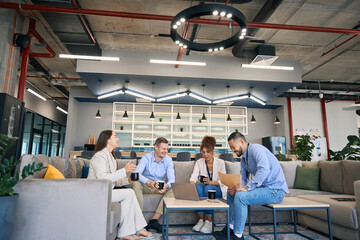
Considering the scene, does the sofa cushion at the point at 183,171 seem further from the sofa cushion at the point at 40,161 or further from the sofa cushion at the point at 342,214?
the sofa cushion at the point at 40,161

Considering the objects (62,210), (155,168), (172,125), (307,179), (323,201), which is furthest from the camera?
(172,125)

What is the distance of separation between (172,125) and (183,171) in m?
6.05

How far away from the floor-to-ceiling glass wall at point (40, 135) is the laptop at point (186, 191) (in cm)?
924

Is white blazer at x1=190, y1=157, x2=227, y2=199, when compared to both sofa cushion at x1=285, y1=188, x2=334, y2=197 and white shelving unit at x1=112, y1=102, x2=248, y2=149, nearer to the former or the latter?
sofa cushion at x1=285, y1=188, x2=334, y2=197

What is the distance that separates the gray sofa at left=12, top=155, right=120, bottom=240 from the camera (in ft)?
5.80

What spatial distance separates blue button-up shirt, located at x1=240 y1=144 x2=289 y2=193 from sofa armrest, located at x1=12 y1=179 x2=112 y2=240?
4.78 ft

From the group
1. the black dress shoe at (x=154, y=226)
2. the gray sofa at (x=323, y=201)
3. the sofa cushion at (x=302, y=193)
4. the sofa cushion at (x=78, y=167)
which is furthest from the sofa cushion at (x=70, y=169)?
the sofa cushion at (x=302, y=193)

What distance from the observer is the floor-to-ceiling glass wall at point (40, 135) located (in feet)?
32.6

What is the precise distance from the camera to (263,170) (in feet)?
8.14

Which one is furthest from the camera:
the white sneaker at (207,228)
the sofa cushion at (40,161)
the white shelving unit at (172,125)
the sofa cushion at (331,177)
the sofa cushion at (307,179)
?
the white shelving unit at (172,125)

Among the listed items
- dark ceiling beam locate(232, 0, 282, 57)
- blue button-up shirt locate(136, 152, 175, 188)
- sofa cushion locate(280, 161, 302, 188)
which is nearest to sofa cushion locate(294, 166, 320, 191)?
sofa cushion locate(280, 161, 302, 188)

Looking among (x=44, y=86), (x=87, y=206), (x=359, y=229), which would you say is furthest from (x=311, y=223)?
(x=44, y=86)

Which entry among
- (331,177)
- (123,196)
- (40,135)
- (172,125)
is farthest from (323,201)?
(40,135)

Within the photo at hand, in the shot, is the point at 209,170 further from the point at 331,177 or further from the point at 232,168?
the point at 331,177
